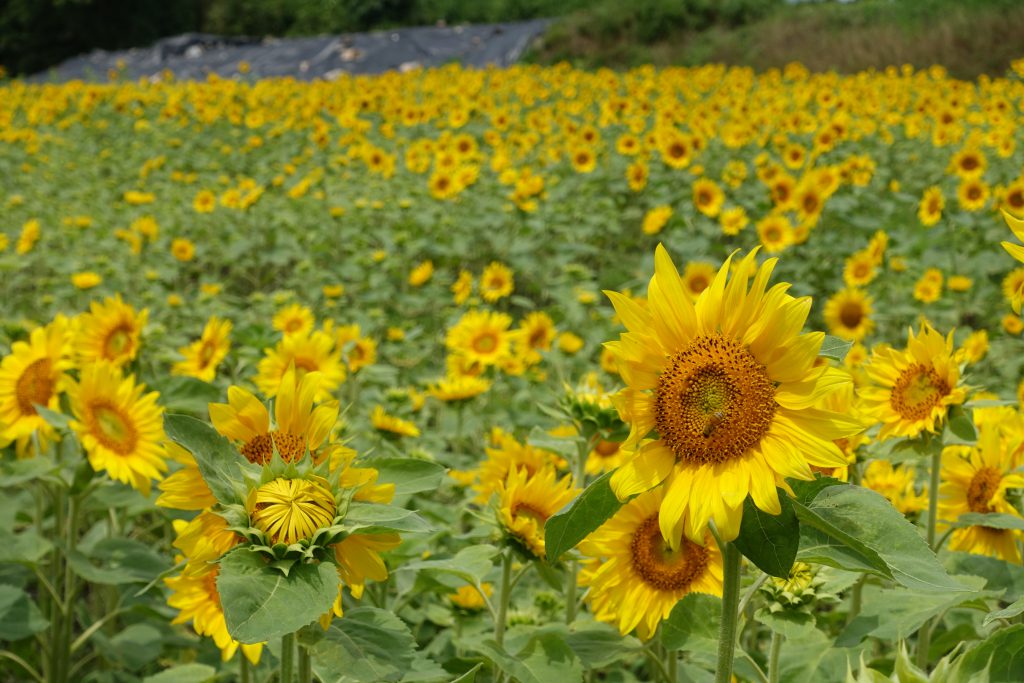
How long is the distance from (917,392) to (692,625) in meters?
0.51

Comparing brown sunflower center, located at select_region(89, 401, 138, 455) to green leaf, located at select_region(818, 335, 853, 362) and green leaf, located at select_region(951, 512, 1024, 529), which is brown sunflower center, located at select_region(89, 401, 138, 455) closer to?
green leaf, located at select_region(818, 335, 853, 362)

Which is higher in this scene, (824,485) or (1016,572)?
(824,485)

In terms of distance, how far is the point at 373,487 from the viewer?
90 centimetres

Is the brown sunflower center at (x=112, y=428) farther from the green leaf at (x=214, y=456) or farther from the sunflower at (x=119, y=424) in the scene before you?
the green leaf at (x=214, y=456)

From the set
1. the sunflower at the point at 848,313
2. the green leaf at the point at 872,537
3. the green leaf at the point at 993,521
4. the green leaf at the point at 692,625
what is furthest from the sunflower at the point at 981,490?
the sunflower at the point at 848,313

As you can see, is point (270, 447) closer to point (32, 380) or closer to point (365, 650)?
point (365, 650)

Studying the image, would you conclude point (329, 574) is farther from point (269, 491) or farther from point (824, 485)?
point (824, 485)

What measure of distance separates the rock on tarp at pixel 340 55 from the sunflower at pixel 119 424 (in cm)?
1312

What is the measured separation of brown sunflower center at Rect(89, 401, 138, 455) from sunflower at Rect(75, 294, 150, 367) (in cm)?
40

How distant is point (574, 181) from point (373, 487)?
508 cm

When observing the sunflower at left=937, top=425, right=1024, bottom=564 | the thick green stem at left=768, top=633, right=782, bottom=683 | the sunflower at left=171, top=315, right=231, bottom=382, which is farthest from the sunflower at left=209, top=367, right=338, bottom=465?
the sunflower at left=171, top=315, right=231, bottom=382

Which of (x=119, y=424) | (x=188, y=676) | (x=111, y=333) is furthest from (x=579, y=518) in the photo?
(x=111, y=333)

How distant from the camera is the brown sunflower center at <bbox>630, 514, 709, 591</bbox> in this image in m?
1.18

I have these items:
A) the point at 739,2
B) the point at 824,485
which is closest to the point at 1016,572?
the point at 824,485
